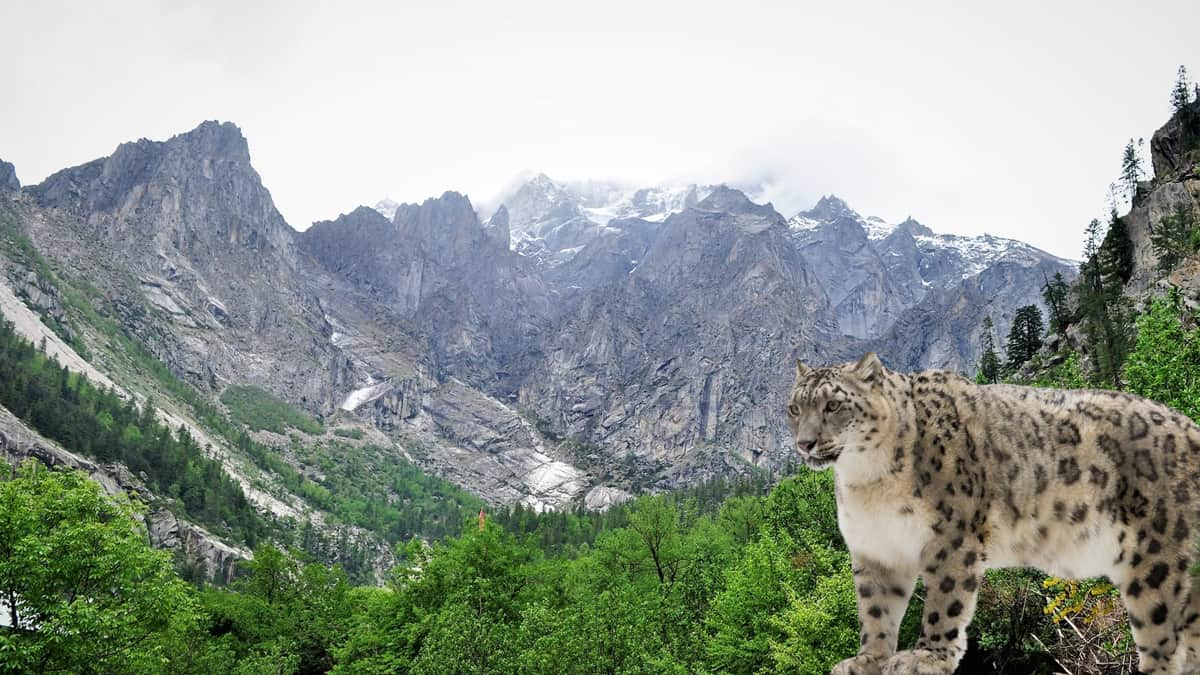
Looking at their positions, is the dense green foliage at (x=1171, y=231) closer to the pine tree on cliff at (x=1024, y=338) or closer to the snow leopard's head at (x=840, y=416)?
the pine tree on cliff at (x=1024, y=338)

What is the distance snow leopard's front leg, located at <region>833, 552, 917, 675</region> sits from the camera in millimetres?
4324

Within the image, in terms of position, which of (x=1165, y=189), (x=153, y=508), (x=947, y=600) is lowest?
(x=153, y=508)

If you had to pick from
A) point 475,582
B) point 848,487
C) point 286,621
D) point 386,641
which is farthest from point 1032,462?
point 286,621

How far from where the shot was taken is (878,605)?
14.3ft

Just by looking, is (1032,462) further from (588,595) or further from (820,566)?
(588,595)

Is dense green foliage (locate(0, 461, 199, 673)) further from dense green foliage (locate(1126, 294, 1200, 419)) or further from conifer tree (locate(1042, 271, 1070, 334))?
conifer tree (locate(1042, 271, 1070, 334))

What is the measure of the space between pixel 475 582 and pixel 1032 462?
104 feet

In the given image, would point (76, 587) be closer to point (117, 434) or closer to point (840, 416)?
point (840, 416)

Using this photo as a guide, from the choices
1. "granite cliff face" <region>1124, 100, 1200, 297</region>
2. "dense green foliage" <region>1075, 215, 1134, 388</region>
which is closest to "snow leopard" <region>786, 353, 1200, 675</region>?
"dense green foliage" <region>1075, 215, 1134, 388</region>

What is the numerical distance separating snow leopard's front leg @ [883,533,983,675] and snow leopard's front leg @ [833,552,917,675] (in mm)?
295

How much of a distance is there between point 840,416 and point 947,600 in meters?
1.20

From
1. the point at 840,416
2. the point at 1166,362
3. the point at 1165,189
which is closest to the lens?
the point at 840,416

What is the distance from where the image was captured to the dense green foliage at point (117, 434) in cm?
15100

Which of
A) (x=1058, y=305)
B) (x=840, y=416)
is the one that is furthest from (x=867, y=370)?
(x=1058, y=305)
